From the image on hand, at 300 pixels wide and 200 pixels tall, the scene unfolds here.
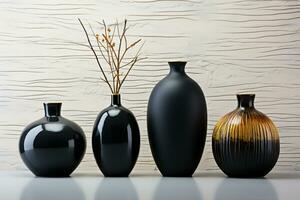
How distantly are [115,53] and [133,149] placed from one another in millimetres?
366

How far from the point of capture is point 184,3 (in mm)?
2002

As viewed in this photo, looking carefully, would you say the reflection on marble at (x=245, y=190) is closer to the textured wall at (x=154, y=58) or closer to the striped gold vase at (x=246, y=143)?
the striped gold vase at (x=246, y=143)

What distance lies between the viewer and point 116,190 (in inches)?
60.0

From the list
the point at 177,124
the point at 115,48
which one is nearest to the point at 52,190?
the point at 177,124

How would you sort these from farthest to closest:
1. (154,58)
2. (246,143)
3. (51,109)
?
(154,58) → (51,109) → (246,143)

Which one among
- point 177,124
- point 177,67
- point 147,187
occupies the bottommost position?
point 147,187

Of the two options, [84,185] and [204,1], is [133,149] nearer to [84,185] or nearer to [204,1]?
[84,185]

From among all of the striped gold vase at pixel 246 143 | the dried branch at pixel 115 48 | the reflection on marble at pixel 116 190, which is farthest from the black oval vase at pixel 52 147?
the striped gold vase at pixel 246 143

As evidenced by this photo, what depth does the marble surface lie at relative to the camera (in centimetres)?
145

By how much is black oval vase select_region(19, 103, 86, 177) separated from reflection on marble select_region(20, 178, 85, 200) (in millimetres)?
46

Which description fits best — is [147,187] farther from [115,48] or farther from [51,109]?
[115,48]

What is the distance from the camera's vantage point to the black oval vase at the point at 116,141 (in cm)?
175

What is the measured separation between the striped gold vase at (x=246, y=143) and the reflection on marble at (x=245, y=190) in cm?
4

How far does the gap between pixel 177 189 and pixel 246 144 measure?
275mm
